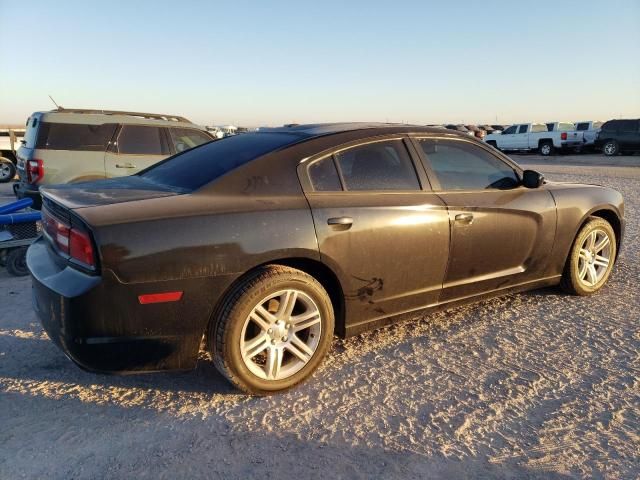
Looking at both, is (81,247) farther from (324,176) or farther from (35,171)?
(35,171)

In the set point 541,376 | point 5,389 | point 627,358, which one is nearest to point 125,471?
point 5,389

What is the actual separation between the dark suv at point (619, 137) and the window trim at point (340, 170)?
79.7 feet

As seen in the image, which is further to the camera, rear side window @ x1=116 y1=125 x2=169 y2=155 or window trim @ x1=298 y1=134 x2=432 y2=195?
rear side window @ x1=116 y1=125 x2=169 y2=155

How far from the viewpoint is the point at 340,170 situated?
3.14 metres

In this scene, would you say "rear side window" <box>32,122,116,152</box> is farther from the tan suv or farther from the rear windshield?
the rear windshield

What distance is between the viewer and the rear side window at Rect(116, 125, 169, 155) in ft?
25.7

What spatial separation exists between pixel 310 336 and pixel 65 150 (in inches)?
235

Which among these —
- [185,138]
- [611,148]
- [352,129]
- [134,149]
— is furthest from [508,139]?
[352,129]

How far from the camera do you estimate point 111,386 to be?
9.62ft

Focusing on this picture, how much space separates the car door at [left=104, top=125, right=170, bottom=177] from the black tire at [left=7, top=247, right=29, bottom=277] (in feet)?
9.02

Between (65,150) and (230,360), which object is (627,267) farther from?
(65,150)

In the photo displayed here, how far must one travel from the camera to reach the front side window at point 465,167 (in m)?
3.56

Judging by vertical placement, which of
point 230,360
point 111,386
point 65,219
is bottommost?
point 111,386

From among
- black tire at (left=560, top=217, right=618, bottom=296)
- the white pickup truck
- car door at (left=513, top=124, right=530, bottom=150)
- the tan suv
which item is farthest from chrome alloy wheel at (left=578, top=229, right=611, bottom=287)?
car door at (left=513, top=124, right=530, bottom=150)
